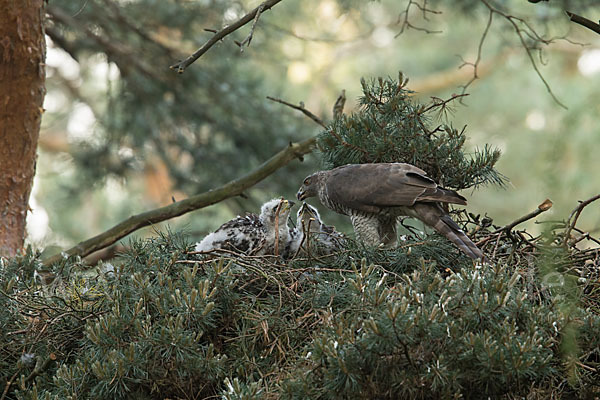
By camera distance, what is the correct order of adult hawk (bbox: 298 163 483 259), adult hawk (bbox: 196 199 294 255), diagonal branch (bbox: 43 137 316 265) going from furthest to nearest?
1. diagonal branch (bbox: 43 137 316 265)
2. adult hawk (bbox: 196 199 294 255)
3. adult hawk (bbox: 298 163 483 259)

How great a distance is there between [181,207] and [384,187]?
1261mm

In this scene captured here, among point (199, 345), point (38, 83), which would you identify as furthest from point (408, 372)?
point (38, 83)

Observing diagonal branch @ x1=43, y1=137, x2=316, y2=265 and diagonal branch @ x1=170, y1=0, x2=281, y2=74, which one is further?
diagonal branch @ x1=43, y1=137, x2=316, y2=265

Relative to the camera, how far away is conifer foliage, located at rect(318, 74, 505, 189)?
3.32m

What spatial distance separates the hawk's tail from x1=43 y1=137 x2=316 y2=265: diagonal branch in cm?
103

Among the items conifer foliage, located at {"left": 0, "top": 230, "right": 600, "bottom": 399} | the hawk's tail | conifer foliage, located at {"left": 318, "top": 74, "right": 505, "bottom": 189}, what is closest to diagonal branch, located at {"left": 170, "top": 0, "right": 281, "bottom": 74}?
conifer foliage, located at {"left": 0, "top": 230, "right": 600, "bottom": 399}

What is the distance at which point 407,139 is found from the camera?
3.35 meters

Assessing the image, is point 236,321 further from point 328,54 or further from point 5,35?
point 328,54

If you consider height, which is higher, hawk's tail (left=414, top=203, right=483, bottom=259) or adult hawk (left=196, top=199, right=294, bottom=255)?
adult hawk (left=196, top=199, right=294, bottom=255)

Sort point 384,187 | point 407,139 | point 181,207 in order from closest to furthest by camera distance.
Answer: point 384,187, point 407,139, point 181,207

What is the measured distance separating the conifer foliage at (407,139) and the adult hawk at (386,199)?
119 millimetres

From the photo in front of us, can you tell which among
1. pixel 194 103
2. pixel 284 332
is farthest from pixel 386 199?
pixel 194 103

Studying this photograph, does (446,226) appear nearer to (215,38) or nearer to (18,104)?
(215,38)

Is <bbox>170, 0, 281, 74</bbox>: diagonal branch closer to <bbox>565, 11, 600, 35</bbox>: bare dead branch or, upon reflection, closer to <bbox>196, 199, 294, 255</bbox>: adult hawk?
<bbox>196, 199, 294, 255</bbox>: adult hawk
